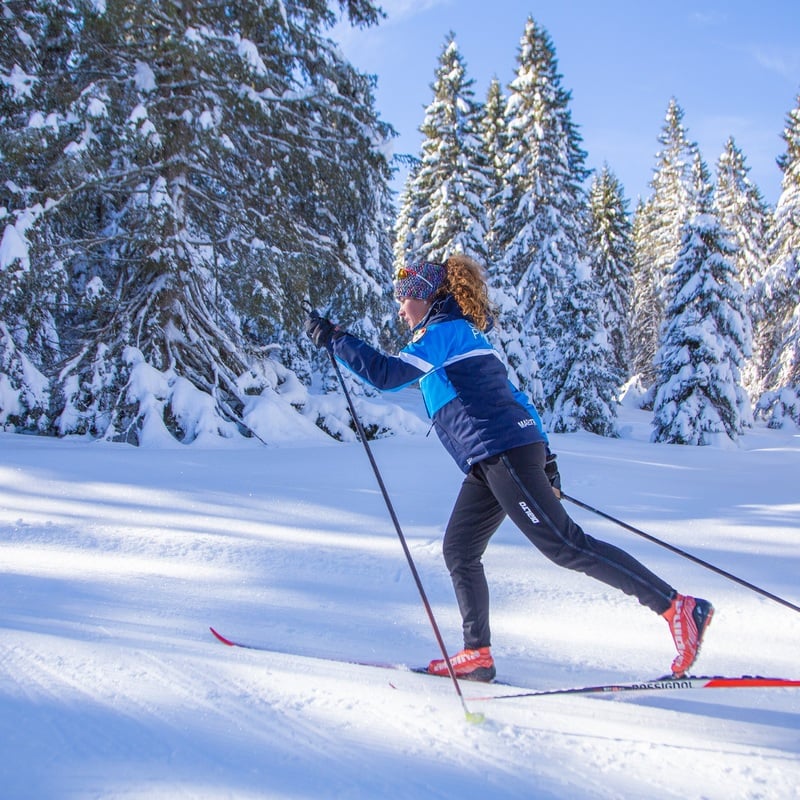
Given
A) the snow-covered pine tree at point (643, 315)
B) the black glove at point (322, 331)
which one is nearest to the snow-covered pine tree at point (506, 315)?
the snow-covered pine tree at point (643, 315)

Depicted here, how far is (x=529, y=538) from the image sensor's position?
2791mm

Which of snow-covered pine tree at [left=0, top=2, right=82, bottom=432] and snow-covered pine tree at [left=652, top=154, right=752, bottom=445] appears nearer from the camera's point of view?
snow-covered pine tree at [left=0, top=2, right=82, bottom=432]

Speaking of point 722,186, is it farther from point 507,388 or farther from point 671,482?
point 507,388

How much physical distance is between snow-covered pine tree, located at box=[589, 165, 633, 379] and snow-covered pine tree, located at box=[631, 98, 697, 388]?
2868 millimetres

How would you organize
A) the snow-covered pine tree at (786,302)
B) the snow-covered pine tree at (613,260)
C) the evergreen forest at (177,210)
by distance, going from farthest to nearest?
the snow-covered pine tree at (613,260), the snow-covered pine tree at (786,302), the evergreen forest at (177,210)

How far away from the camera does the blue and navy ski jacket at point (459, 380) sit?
2.84 m

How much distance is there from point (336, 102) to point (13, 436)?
22.7 ft

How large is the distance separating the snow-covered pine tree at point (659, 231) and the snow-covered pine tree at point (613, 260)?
287 centimetres

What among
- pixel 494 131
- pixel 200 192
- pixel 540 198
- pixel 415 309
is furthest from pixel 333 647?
pixel 494 131

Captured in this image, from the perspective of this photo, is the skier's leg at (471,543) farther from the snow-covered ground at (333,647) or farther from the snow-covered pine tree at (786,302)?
the snow-covered pine tree at (786,302)

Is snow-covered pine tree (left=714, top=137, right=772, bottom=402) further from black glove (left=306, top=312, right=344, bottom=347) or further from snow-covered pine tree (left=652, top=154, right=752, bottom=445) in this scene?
black glove (left=306, top=312, right=344, bottom=347)

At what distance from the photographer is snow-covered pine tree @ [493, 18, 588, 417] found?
2555cm

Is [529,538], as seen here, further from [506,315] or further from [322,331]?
[506,315]

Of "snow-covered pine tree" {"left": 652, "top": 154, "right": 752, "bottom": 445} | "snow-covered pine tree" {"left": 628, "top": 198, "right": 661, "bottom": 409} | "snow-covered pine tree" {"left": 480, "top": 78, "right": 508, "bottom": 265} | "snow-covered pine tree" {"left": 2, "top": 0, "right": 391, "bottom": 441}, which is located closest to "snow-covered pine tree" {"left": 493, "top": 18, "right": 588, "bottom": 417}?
"snow-covered pine tree" {"left": 480, "top": 78, "right": 508, "bottom": 265}
